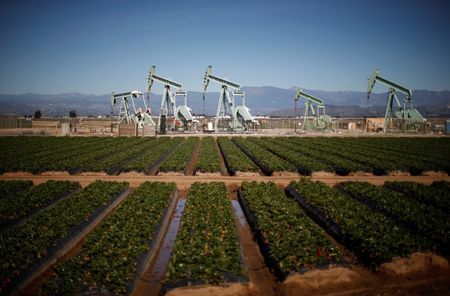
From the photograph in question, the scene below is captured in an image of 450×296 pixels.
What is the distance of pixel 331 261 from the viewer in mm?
10125

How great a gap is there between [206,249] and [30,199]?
33.8ft

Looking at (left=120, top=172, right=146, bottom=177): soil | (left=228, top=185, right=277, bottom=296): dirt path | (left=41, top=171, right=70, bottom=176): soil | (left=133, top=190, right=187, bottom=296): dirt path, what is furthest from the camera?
(left=41, top=171, right=70, bottom=176): soil

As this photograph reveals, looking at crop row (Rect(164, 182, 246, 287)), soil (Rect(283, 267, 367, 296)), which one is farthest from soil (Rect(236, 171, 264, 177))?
soil (Rect(283, 267, 367, 296))

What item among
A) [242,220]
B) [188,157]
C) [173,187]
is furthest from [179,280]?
[188,157]

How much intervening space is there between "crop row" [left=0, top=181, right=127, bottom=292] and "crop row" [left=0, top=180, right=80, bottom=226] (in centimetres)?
130

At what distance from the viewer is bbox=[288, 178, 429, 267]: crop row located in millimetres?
10680

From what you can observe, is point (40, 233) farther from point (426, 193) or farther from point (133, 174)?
point (426, 193)

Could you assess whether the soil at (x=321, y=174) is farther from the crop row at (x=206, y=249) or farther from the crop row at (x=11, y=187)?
the crop row at (x=11, y=187)

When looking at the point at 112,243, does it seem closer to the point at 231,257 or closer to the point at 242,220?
the point at 231,257

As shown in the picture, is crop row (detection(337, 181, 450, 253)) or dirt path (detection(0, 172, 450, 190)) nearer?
crop row (detection(337, 181, 450, 253))

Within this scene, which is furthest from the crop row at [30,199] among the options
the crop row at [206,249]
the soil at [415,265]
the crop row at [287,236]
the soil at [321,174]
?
the soil at [321,174]

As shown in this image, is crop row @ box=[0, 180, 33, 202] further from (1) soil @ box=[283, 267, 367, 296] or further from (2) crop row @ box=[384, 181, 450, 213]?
(2) crop row @ box=[384, 181, 450, 213]

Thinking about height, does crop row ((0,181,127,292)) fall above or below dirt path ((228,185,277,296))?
above

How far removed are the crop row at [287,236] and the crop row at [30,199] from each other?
9487mm
